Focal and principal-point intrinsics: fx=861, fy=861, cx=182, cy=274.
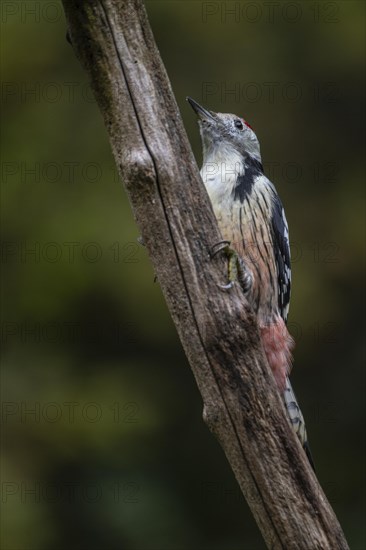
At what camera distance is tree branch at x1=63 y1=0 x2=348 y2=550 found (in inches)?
116

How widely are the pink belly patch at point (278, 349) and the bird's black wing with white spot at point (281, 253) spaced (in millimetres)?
197

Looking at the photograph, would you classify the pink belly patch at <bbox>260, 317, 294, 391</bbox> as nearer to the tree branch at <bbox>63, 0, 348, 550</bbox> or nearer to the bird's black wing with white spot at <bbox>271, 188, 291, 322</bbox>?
the bird's black wing with white spot at <bbox>271, 188, 291, 322</bbox>

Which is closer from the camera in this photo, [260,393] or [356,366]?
[260,393]

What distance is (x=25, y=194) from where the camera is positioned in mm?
5996

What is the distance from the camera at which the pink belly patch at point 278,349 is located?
420 cm

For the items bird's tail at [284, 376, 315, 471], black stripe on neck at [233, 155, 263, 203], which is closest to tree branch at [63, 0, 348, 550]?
bird's tail at [284, 376, 315, 471]

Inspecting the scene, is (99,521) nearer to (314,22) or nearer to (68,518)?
(68,518)

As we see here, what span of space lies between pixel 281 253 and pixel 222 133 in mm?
746

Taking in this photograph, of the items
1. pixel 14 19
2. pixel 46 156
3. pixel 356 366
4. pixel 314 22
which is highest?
pixel 14 19

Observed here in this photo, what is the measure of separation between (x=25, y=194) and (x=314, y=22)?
257 centimetres

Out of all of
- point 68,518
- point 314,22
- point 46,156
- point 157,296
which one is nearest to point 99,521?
point 68,518

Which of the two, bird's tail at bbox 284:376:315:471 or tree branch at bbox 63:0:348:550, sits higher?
tree branch at bbox 63:0:348:550

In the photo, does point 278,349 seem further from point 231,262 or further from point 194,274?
point 194,274

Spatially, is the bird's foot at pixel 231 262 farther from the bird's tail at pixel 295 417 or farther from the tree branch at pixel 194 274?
the bird's tail at pixel 295 417
